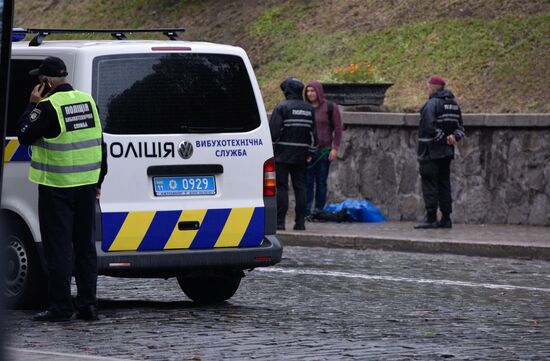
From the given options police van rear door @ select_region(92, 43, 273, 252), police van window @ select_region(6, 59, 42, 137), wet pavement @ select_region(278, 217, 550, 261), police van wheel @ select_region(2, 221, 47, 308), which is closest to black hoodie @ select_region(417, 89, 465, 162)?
wet pavement @ select_region(278, 217, 550, 261)

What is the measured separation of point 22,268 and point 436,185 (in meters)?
8.78

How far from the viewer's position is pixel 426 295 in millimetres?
12273

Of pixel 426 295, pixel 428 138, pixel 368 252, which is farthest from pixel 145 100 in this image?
pixel 428 138

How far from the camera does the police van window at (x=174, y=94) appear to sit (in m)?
10.8

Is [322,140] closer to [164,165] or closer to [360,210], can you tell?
[360,210]

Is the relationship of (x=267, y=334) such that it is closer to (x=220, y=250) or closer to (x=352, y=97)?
(x=220, y=250)

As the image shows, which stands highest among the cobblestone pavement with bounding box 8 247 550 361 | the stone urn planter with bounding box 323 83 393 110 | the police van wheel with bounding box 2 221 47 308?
the stone urn planter with bounding box 323 83 393 110

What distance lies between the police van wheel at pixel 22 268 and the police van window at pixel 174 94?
936mm

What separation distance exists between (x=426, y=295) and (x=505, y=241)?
186 inches

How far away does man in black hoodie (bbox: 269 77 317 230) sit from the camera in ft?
60.1

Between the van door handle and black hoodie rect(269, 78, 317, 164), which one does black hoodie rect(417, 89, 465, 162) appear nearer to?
black hoodie rect(269, 78, 317, 164)

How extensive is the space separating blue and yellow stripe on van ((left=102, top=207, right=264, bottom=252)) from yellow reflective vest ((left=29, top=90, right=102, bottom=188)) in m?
0.40

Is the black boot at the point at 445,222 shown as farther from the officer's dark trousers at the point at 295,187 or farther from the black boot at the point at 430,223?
the officer's dark trousers at the point at 295,187

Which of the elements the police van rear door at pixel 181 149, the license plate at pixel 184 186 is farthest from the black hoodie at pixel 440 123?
the license plate at pixel 184 186
